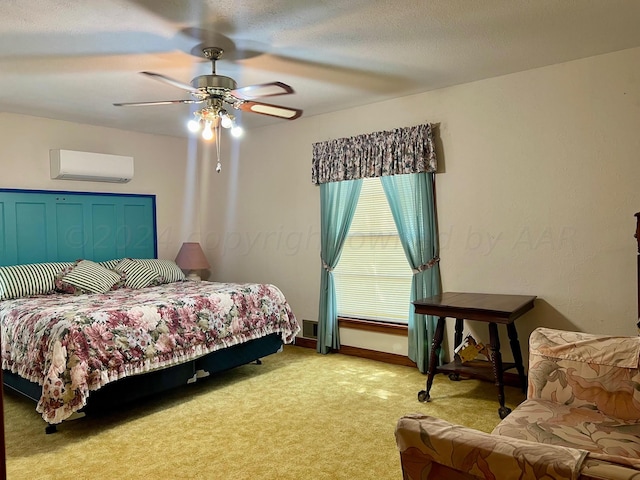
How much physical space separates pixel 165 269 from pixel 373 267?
217 cm

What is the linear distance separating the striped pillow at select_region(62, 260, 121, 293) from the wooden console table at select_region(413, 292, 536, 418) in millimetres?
2796

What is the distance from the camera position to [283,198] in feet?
16.9

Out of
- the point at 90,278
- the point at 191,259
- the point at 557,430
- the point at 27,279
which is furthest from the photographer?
the point at 191,259

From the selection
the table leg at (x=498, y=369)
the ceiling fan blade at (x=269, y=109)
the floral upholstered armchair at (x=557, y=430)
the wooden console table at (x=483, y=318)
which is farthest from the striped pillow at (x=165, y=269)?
the floral upholstered armchair at (x=557, y=430)

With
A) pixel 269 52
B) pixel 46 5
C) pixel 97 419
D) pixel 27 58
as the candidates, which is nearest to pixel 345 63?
pixel 269 52

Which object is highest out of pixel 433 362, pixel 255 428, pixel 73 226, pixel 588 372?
pixel 73 226

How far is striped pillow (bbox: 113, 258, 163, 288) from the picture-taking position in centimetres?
462

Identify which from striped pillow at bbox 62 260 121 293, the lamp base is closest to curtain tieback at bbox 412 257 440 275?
the lamp base

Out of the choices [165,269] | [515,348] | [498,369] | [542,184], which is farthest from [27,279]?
[542,184]

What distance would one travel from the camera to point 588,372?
216 cm

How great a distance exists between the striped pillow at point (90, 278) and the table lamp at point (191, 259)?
0.97 m

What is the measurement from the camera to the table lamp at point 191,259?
5421 mm

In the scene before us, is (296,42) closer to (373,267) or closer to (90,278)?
(373,267)

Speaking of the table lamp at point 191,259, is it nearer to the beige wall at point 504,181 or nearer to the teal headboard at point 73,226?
the teal headboard at point 73,226
